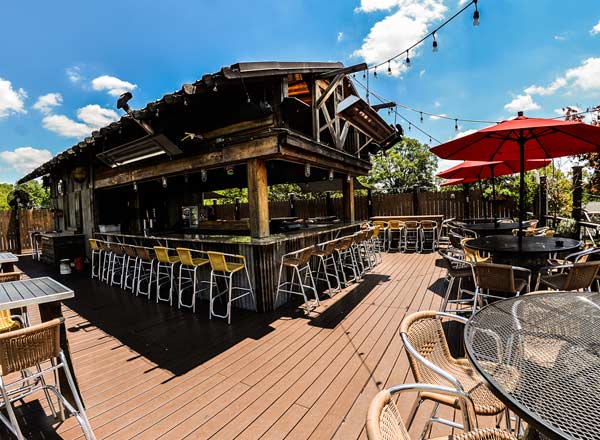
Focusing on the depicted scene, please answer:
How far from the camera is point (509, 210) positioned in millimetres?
Result: 8875

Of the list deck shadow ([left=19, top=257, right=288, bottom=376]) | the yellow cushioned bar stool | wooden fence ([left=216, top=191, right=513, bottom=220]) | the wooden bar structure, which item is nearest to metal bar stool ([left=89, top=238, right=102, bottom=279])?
the wooden bar structure

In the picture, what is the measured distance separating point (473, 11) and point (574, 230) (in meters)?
4.93

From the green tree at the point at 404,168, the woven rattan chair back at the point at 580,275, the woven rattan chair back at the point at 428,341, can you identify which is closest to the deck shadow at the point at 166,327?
the woven rattan chair back at the point at 428,341

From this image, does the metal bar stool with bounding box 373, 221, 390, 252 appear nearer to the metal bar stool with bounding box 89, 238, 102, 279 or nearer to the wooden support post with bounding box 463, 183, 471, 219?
the wooden support post with bounding box 463, 183, 471, 219

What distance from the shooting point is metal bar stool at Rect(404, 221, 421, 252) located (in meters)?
8.37

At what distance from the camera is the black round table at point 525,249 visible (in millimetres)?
2978

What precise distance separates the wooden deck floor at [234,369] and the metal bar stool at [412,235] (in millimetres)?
4206

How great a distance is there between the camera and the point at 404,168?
20.3m

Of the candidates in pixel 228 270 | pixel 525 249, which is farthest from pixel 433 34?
pixel 228 270

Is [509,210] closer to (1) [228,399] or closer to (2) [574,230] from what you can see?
(2) [574,230]

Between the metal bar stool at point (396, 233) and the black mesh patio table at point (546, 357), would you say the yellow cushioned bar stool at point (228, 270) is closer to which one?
the black mesh patio table at point (546, 357)

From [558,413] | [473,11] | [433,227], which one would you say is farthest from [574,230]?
[558,413]

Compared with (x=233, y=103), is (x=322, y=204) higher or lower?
lower

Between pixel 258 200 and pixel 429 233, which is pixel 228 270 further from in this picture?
pixel 429 233
